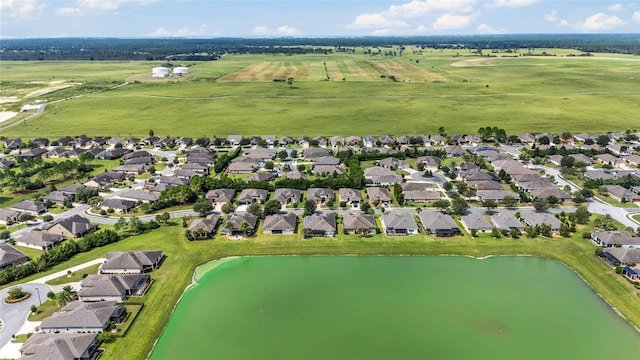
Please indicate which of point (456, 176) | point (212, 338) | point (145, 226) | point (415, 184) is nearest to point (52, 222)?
point (145, 226)

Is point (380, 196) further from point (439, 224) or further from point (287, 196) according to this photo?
point (287, 196)

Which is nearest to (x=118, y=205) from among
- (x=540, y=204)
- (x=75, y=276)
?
(x=75, y=276)

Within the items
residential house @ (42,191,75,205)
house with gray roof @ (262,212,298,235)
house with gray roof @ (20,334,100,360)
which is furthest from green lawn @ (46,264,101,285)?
residential house @ (42,191,75,205)

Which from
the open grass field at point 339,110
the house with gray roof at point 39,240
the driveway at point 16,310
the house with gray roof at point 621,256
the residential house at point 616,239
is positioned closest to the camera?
the driveway at point 16,310

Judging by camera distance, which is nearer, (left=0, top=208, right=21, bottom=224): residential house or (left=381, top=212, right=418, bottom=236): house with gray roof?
(left=381, top=212, right=418, bottom=236): house with gray roof

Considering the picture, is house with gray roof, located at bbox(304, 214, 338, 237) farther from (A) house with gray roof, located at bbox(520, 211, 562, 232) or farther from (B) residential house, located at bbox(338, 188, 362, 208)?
(A) house with gray roof, located at bbox(520, 211, 562, 232)

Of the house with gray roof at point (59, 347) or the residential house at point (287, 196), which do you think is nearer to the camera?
the house with gray roof at point (59, 347)

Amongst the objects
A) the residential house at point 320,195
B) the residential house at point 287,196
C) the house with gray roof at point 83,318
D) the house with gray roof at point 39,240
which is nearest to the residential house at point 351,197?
the residential house at point 320,195

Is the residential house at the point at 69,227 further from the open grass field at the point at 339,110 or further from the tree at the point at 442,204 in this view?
the open grass field at the point at 339,110
